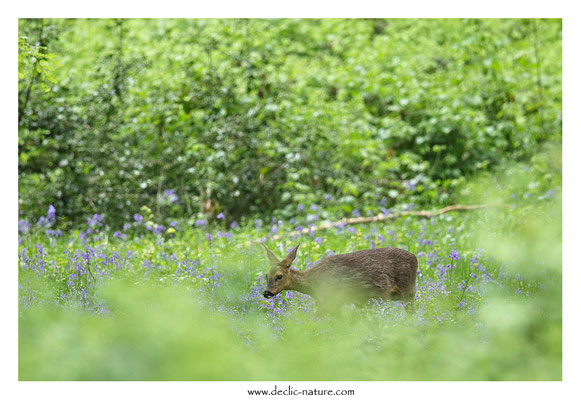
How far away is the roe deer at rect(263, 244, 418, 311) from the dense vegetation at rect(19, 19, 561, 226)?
305cm

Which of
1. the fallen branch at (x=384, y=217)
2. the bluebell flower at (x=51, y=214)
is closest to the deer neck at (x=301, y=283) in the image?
the fallen branch at (x=384, y=217)

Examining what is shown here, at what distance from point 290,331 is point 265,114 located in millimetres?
5121

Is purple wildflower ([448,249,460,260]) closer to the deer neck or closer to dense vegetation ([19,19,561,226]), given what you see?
the deer neck

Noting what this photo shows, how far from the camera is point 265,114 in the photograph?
962 cm

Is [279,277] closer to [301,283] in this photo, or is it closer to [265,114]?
[301,283]

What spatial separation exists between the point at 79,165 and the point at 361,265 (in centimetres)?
452

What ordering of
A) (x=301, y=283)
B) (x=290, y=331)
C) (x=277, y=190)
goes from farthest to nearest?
(x=277, y=190)
(x=301, y=283)
(x=290, y=331)

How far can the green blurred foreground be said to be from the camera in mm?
4301

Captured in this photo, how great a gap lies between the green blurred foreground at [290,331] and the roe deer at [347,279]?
0.16 meters

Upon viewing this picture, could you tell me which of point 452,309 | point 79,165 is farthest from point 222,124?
point 452,309

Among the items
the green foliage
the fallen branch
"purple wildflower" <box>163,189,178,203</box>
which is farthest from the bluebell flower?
the fallen branch

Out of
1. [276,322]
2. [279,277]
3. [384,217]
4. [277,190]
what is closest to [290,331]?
[276,322]

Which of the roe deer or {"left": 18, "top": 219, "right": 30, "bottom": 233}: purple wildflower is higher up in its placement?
{"left": 18, "top": 219, "right": 30, "bottom": 233}: purple wildflower

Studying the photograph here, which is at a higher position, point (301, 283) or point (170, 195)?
point (170, 195)
